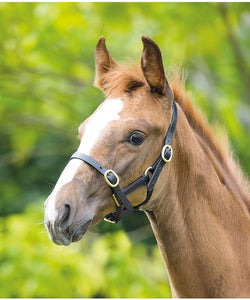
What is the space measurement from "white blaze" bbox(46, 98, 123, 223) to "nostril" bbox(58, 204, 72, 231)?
0.05 metres

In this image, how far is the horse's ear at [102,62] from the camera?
10.4 ft

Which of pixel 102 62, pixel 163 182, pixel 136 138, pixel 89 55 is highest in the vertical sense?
pixel 89 55

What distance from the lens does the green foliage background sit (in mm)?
6273

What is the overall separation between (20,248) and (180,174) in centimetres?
395

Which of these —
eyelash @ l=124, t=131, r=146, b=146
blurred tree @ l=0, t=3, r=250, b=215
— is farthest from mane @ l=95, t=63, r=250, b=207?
blurred tree @ l=0, t=3, r=250, b=215

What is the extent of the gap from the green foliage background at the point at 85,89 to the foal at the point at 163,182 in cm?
274

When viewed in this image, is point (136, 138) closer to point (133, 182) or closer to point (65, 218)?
point (133, 182)

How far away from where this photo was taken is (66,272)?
6.48m

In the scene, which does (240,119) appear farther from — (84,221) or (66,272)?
(84,221)

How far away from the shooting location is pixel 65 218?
2412 mm

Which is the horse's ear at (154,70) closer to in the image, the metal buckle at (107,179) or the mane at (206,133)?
the mane at (206,133)

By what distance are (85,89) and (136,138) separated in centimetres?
498

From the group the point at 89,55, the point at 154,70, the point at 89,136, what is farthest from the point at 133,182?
the point at 89,55

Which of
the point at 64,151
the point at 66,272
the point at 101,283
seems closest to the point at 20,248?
the point at 66,272
